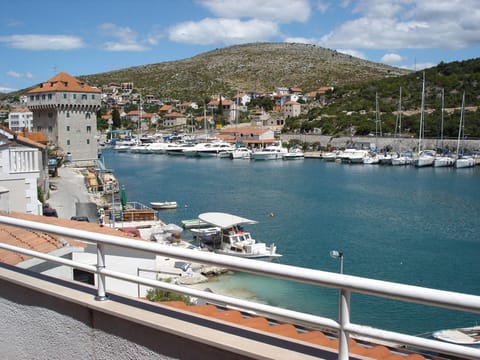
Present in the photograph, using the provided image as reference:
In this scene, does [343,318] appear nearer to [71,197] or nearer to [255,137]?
[71,197]

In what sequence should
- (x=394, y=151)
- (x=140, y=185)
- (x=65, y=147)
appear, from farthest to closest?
1. (x=394, y=151)
2. (x=65, y=147)
3. (x=140, y=185)

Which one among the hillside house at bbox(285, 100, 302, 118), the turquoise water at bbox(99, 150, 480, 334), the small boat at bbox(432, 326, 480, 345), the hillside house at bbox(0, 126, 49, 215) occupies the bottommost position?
the turquoise water at bbox(99, 150, 480, 334)

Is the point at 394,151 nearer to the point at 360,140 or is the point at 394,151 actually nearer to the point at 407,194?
the point at 360,140

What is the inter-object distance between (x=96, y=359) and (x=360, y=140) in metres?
78.1

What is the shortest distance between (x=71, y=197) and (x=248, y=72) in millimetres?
131452

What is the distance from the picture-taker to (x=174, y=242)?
2219 cm

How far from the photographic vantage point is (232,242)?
21484mm

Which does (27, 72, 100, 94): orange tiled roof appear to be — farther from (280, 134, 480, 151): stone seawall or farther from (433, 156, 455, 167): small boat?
(433, 156, 455, 167): small boat

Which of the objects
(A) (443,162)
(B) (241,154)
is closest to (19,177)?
(A) (443,162)

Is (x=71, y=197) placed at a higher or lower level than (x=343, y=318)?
lower

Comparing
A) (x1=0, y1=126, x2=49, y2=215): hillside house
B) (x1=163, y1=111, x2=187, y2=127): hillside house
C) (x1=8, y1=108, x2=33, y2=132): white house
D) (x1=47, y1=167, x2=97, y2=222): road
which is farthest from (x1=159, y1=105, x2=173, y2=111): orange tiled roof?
(x1=0, y1=126, x2=49, y2=215): hillside house

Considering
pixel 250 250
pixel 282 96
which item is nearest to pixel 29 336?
pixel 250 250

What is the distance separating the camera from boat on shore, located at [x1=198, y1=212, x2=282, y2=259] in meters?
20.6

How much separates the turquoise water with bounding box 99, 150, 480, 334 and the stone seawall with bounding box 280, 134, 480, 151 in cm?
993
